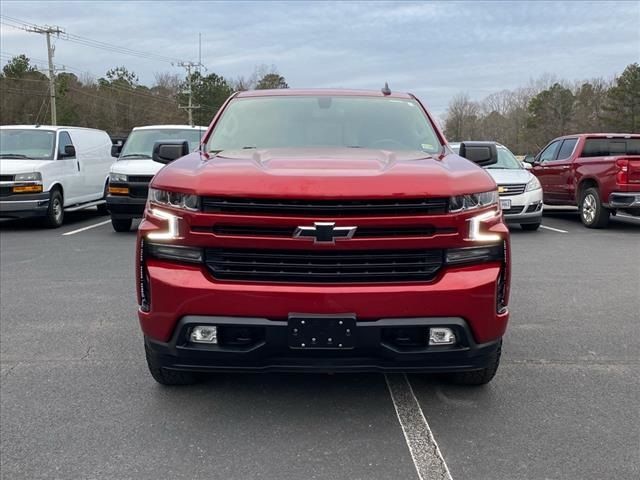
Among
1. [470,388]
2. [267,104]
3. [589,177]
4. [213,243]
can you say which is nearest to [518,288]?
[470,388]

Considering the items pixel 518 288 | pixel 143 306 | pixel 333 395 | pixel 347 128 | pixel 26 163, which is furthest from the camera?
pixel 26 163

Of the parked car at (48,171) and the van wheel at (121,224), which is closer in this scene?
→ the van wheel at (121,224)

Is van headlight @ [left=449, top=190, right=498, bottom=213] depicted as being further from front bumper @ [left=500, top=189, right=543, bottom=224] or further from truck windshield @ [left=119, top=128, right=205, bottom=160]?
truck windshield @ [left=119, top=128, right=205, bottom=160]

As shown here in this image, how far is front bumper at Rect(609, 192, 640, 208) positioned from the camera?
1076cm

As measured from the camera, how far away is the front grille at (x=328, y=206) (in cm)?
297

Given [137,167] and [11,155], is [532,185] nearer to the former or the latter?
[137,167]

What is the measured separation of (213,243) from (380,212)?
0.85 metres

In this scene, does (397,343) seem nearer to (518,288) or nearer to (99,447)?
(99,447)

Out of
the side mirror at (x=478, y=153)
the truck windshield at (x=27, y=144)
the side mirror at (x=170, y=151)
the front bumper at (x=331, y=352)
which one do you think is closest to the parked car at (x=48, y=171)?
the truck windshield at (x=27, y=144)

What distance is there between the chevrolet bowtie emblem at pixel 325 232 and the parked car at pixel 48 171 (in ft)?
31.2

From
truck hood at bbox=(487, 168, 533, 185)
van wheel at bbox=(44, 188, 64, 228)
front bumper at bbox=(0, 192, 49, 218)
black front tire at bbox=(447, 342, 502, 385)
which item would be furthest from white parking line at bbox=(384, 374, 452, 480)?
van wheel at bbox=(44, 188, 64, 228)

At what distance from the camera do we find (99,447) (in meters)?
3.03

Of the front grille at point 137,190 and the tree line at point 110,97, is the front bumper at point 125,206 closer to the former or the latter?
the front grille at point 137,190

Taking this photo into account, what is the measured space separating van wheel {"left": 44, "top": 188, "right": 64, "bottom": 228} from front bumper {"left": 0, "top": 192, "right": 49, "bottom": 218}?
0.15m
